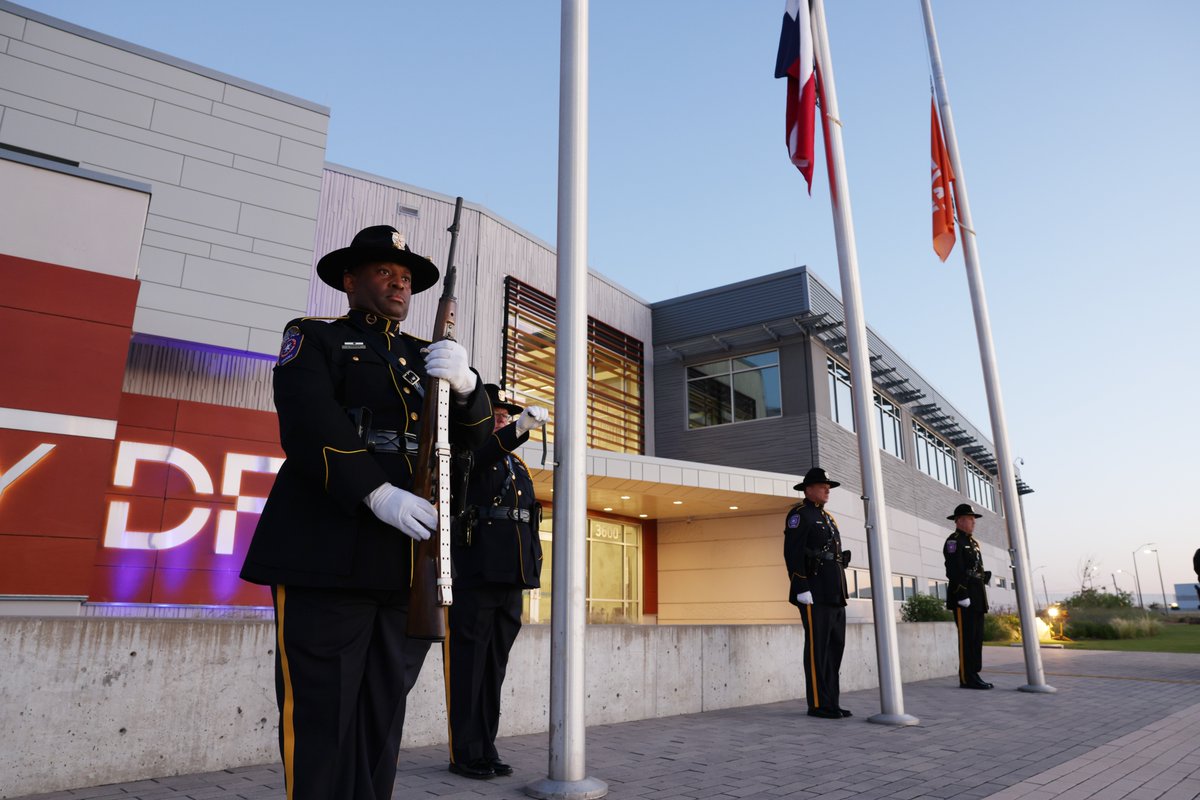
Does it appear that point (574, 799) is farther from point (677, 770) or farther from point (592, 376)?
point (592, 376)

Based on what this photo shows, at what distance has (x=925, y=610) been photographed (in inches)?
750

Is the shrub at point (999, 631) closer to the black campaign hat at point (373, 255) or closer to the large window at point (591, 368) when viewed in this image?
the large window at point (591, 368)

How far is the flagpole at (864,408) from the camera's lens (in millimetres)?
7008

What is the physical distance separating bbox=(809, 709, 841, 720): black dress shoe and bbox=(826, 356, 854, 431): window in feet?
45.8

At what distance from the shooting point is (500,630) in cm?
489

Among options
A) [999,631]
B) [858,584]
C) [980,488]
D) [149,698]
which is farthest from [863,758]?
[980,488]

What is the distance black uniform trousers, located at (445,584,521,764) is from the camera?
4598 mm

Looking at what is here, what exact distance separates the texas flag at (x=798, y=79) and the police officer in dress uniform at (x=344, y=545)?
6.98m

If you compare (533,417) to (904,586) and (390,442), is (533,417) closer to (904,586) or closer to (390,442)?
(390,442)

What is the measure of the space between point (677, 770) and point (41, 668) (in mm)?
3549

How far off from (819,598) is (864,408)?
1.89 m

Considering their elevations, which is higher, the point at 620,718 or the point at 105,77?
the point at 105,77

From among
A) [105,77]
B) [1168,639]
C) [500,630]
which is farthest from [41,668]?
[1168,639]

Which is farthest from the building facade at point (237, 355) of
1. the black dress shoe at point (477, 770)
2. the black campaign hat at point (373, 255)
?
the black campaign hat at point (373, 255)
